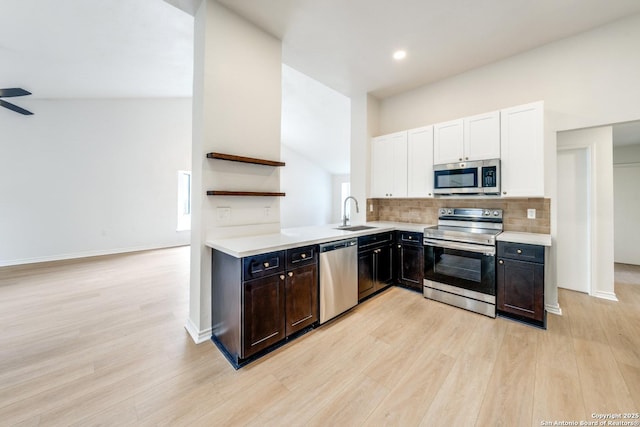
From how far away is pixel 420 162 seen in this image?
3.50m

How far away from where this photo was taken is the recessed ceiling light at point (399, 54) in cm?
300

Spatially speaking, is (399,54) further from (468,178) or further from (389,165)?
(468,178)

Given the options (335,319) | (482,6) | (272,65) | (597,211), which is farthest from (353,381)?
(597,211)

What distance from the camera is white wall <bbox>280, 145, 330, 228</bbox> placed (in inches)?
366

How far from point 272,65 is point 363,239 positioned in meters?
2.26

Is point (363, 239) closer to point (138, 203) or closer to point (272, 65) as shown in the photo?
point (272, 65)

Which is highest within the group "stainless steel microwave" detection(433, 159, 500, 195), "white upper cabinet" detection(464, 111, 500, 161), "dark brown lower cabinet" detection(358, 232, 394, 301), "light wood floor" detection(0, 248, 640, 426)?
"white upper cabinet" detection(464, 111, 500, 161)

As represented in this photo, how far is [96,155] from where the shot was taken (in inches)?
215

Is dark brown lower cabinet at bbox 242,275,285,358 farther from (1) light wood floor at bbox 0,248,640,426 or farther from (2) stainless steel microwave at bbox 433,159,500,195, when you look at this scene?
(2) stainless steel microwave at bbox 433,159,500,195

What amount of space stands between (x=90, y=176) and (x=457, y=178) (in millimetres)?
7356

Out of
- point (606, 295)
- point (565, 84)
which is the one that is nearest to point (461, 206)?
point (565, 84)

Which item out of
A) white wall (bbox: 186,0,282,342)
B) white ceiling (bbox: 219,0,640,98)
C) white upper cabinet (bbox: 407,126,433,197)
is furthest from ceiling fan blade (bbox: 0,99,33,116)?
white upper cabinet (bbox: 407,126,433,197)

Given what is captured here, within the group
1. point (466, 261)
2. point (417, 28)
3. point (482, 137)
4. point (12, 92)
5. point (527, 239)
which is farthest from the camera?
point (12, 92)

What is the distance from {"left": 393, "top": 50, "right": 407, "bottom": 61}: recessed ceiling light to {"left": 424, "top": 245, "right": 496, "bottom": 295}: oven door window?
8.10ft
